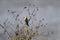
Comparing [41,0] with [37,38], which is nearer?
[37,38]

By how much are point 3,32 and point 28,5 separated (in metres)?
0.41

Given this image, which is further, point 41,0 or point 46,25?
point 41,0

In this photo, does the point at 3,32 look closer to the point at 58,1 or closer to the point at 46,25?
the point at 46,25

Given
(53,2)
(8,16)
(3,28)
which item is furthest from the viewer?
(53,2)

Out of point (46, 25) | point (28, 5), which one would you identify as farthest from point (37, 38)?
point (28, 5)

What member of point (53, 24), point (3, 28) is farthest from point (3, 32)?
point (53, 24)

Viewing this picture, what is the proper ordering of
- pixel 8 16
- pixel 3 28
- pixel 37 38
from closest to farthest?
pixel 37 38
pixel 3 28
pixel 8 16

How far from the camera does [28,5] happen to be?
101 inches

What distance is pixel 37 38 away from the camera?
2.25m

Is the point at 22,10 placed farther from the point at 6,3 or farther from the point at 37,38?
the point at 37,38

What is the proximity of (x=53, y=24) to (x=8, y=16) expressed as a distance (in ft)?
1.67

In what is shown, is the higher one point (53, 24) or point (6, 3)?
point (6, 3)

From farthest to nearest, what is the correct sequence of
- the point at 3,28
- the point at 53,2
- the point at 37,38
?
the point at 53,2
the point at 3,28
the point at 37,38

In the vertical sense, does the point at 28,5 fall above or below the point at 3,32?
above
